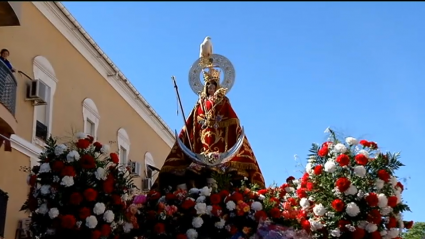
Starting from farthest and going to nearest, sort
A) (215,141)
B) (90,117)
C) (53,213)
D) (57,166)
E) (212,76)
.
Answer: (90,117), (212,76), (215,141), (57,166), (53,213)

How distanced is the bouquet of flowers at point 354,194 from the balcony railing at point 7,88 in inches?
214

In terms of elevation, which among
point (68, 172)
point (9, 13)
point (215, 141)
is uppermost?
point (9, 13)

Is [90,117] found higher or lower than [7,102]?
higher

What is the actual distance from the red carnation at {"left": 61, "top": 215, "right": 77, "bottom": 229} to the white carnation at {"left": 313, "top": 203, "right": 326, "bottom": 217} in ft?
8.07

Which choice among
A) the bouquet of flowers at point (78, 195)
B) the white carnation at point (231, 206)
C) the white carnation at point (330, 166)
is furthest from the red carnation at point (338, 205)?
the bouquet of flowers at point (78, 195)

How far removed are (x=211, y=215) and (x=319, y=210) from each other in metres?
1.13

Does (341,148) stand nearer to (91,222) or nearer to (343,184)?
(343,184)

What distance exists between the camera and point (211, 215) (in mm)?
7816

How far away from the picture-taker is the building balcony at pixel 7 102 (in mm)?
11234

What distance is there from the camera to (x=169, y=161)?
29.3 ft

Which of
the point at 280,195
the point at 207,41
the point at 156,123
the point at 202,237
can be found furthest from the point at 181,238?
the point at 156,123

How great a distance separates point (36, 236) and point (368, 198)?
11.3ft

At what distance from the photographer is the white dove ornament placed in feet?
31.1

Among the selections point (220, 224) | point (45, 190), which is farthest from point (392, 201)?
point (45, 190)
